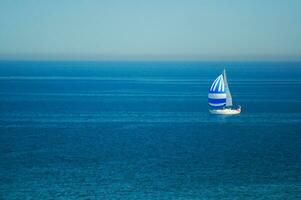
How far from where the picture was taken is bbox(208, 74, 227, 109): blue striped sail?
10594cm

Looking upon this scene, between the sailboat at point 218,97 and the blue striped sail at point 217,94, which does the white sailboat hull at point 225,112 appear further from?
the blue striped sail at point 217,94

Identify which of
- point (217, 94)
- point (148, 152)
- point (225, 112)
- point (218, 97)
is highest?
point (217, 94)

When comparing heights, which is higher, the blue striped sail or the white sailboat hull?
the blue striped sail

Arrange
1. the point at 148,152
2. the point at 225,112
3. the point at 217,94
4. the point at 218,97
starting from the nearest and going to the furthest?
the point at 148,152
the point at 217,94
the point at 218,97
the point at 225,112

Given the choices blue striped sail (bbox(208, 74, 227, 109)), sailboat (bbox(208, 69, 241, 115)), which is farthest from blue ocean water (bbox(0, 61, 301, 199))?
blue striped sail (bbox(208, 74, 227, 109))

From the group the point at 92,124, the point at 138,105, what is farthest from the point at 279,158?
the point at 138,105

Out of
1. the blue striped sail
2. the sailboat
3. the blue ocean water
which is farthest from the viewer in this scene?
the sailboat

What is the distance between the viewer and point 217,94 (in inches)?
4163

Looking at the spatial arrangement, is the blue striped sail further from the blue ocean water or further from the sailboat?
the blue ocean water

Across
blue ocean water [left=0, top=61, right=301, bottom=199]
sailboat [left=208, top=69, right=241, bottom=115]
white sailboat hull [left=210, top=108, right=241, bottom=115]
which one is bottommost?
blue ocean water [left=0, top=61, right=301, bottom=199]

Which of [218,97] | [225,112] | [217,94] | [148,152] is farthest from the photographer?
[225,112]

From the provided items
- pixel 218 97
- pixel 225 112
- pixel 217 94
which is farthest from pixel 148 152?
pixel 225 112

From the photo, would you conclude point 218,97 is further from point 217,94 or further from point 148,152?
point 148,152

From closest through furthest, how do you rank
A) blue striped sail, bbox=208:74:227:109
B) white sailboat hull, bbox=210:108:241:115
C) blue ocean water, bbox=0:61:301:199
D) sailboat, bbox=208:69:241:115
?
blue ocean water, bbox=0:61:301:199
blue striped sail, bbox=208:74:227:109
sailboat, bbox=208:69:241:115
white sailboat hull, bbox=210:108:241:115
